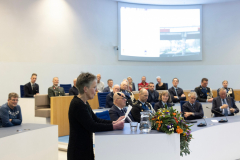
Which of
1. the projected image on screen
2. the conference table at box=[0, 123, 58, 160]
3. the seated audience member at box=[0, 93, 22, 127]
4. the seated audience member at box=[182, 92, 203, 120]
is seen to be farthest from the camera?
the projected image on screen

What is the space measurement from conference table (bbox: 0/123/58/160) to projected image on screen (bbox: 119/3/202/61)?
6.96 meters

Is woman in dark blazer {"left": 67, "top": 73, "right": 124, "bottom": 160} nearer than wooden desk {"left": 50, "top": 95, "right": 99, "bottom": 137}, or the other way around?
woman in dark blazer {"left": 67, "top": 73, "right": 124, "bottom": 160}

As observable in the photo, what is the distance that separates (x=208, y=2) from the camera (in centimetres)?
1054

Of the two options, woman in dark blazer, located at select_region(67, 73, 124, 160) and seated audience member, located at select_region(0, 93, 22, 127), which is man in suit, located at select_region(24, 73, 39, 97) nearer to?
seated audience member, located at select_region(0, 93, 22, 127)

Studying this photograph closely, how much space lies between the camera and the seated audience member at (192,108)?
4.88 meters

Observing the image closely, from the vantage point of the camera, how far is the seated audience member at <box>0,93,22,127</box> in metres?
3.72

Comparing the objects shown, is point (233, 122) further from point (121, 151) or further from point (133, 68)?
point (133, 68)

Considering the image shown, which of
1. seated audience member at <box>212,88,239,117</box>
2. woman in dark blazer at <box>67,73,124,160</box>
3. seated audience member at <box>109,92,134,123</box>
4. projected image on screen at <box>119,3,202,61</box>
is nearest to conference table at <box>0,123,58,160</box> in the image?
seated audience member at <box>109,92,134,123</box>

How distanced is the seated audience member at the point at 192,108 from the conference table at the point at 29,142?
8.18ft

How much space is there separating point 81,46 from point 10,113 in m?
5.77

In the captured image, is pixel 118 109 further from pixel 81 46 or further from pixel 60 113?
pixel 81 46

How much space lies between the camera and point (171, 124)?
187 cm

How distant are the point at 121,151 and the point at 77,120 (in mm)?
378

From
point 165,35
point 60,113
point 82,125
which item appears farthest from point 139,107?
point 165,35
